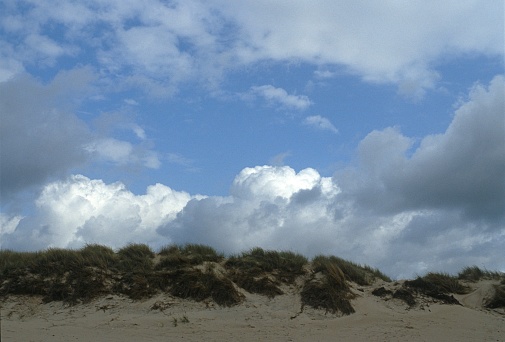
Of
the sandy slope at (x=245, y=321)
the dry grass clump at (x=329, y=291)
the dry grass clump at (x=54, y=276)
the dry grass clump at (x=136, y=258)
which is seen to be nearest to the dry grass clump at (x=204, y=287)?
the sandy slope at (x=245, y=321)

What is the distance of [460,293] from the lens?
54.7 feet

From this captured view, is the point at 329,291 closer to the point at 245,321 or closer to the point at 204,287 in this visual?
the point at 245,321

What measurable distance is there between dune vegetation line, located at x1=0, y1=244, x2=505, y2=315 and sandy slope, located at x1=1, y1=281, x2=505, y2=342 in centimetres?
33

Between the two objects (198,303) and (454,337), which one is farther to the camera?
(198,303)

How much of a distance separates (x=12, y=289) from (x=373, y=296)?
11.1 m

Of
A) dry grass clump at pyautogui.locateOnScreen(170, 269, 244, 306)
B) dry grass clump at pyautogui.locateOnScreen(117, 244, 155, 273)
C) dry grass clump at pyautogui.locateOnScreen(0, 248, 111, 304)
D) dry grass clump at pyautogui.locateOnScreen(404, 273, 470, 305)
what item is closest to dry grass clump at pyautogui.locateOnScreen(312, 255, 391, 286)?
dry grass clump at pyautogui.locateOnScreen(404, 273, 470, 305)

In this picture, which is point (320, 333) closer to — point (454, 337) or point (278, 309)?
point (278, 309)

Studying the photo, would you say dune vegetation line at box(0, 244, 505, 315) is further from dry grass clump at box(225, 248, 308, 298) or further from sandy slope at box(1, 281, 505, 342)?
sandy slope at box(1, 281, 505, 342)

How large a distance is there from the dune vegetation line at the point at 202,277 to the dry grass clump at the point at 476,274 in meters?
0.03

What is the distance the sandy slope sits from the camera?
13750 mm

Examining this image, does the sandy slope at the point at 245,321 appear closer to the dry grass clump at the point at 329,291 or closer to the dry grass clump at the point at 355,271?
the dry grass clump at the point at 329,291

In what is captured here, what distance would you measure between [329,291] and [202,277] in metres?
3.97

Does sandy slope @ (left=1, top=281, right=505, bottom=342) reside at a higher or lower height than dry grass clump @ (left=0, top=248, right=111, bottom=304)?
lower

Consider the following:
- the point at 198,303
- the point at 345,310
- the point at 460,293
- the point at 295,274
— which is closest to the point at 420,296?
the point at 460,293
